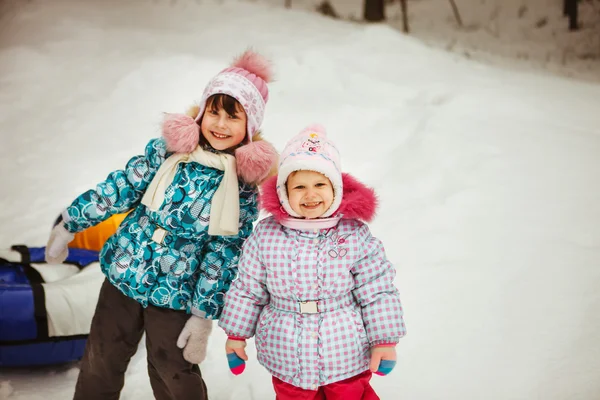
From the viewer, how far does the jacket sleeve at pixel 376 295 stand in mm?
1481

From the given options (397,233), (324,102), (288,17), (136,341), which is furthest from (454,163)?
(288,17)

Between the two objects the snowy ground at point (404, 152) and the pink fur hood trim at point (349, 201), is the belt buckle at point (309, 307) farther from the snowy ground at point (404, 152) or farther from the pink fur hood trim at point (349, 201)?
the snowy ground at point (404, 152)

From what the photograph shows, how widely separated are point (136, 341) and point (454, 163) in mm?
2076

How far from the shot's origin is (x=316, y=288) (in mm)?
1487

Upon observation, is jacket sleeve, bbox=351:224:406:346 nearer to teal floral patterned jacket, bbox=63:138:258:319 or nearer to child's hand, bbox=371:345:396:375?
child's hand, bbox=371:345:396:375

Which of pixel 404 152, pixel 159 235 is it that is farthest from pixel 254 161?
pixel 404 152

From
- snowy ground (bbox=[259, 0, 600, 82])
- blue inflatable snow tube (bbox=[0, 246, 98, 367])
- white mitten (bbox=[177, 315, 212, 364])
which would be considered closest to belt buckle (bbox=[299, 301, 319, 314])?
white mitten (bbox=[177, 315, 212, 364])

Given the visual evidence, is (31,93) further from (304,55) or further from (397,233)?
(397,233)

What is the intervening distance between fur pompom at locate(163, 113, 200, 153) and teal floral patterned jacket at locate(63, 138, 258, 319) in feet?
0.22

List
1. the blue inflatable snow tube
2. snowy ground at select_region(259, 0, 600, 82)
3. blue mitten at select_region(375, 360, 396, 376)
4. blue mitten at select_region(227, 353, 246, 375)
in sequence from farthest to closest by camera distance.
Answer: snowy ground at select_region(259, 0, 600, 82), the blue inflatable snow tube, blue mitten at select_region(227, 353, 246, 375), blue mitten at select_region(375, 360, 396, 376)

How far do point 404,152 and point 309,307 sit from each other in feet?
6.81

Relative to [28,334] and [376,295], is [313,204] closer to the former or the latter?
[376,295]

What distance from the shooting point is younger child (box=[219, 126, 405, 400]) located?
149 cm

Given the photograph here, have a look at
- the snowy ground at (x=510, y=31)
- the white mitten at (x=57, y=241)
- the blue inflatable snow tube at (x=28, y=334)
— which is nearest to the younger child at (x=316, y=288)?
the white mitten at (x=57, y=241)
